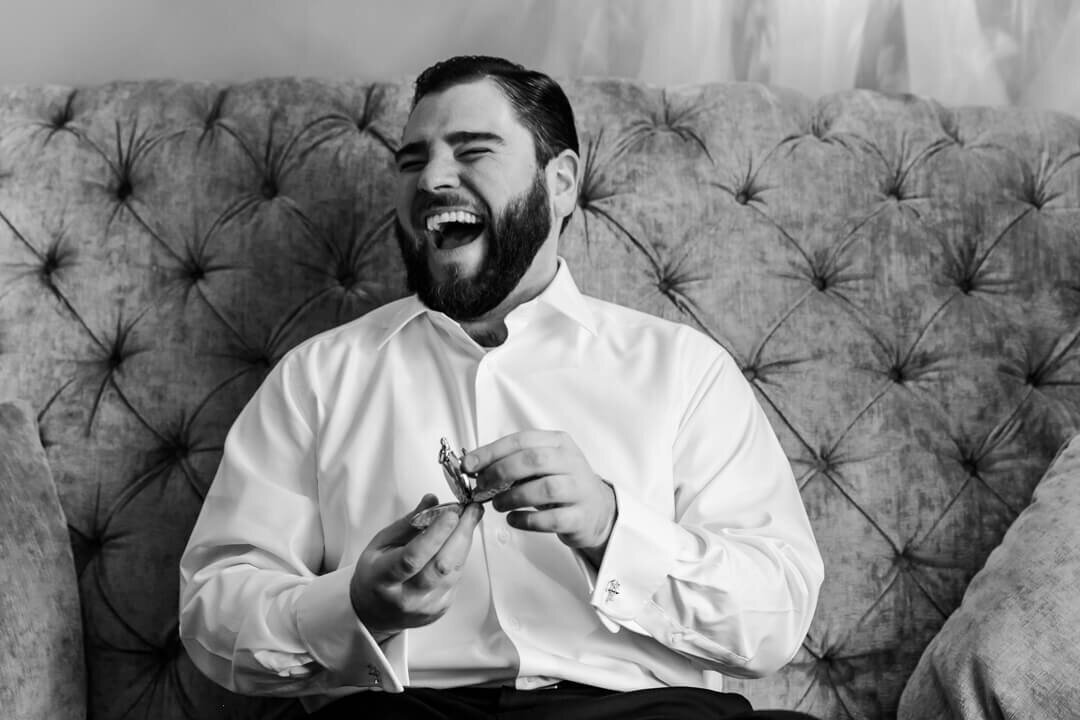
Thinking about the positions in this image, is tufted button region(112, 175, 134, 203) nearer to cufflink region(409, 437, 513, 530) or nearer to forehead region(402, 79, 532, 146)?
forehead region(402, 79, 532, 146)

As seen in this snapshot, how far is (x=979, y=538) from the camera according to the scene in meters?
1.39

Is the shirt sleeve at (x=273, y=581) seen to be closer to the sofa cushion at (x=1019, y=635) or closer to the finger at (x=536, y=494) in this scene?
the finger at (x=536, y=494)

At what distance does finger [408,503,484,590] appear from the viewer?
37.8 inches

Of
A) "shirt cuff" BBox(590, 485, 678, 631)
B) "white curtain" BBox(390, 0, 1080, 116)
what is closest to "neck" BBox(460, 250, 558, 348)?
"shirt cuff" BBox(590, 485, 678, 631)

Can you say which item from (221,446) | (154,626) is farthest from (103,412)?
(154,626)

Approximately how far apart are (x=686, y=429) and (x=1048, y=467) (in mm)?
514

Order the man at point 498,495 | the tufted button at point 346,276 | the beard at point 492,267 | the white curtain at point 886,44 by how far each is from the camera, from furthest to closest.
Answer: the white curtain at point 886,44, the tufted button at point 346,276, the beard at point 492,267, the man at point 498,495

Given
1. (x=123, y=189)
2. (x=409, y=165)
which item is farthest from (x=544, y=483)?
(x=123, y=189)

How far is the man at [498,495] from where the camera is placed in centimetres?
104

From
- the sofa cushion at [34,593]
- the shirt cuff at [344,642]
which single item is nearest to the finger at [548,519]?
the shirt cuff at [344,642]

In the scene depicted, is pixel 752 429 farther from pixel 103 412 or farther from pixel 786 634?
pixel 103 412

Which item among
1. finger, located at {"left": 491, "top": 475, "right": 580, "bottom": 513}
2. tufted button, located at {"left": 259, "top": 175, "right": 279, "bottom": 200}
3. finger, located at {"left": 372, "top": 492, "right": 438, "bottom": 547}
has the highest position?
tufted button, located at {"left": 259, "top": 175, "right": 279, "bottom": 200}

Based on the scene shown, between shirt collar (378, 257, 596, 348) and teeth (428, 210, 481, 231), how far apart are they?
0.10m

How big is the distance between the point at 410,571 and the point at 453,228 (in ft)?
1.73
